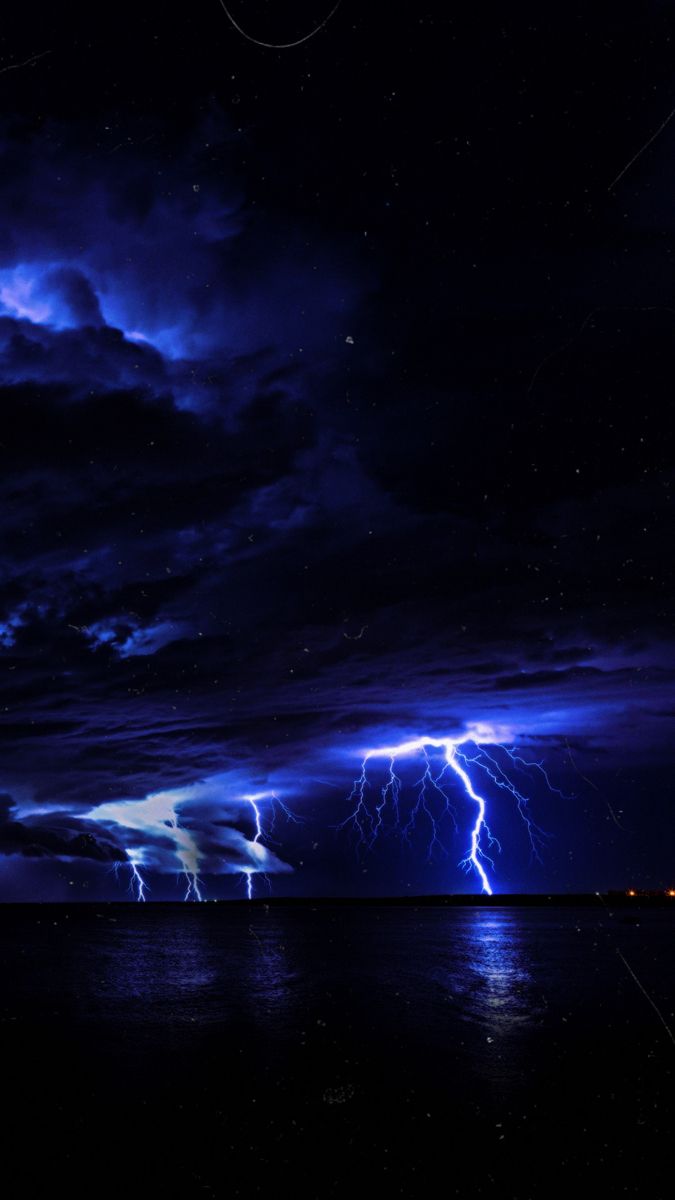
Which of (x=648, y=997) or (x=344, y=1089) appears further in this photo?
(x=648, y=997)

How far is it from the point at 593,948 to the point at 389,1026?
36.9 meters

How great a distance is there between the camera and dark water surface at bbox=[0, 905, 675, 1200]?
30.3ft

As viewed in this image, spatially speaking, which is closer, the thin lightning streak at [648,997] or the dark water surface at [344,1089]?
the dark water surface at [344,1089]

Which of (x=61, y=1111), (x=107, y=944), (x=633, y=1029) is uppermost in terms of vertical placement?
(x=61, y=1111)

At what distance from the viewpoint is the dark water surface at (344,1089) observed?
9242mm

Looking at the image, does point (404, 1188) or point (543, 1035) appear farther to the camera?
point (543, 1035)

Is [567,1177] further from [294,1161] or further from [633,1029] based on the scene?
[633,1029]

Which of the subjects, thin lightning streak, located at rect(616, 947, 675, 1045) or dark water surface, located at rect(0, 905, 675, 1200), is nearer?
dark water surface, located at rect(0, 905, 675, 1200)

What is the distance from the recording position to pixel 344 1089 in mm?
13305

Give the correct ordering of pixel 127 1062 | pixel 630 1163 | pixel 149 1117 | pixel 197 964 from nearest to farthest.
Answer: pixel 630 1163
pixel 149 1117
pixel 127 1062
pixel 197 964

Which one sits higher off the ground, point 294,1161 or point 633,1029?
point 294,1161

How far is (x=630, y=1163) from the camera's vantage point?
9.30 metres

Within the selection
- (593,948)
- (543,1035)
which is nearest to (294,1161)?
(543,1035)

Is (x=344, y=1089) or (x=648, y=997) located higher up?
(x=344, y=1089)
